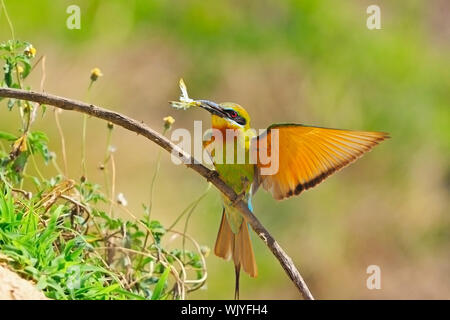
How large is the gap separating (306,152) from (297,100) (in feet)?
9.71

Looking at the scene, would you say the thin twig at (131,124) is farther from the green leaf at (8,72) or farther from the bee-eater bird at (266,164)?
the bee-eater bird at (266,164)

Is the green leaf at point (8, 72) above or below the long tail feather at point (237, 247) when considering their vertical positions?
above

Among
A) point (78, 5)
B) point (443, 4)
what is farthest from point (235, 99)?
point (443, 4)

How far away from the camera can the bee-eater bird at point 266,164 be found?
2.40 m

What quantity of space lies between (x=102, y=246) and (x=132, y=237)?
0.36 ft

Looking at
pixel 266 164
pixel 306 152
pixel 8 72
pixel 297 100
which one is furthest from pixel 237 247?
pixel 297 100

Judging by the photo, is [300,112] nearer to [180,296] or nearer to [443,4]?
[443,4]

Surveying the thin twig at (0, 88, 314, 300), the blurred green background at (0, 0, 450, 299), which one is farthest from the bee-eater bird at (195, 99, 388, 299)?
the blurred green background at (0, 0, 450, 299)

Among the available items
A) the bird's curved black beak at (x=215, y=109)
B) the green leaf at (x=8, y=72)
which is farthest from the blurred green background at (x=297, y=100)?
the green leaf at (x=8, y=72)

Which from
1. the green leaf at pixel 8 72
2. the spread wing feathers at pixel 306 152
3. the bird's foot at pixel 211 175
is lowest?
the bird's foot at pixel 211 175

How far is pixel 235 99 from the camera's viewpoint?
5348mm

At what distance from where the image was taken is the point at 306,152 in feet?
8.13

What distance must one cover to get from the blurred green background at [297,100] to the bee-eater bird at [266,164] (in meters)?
1.78

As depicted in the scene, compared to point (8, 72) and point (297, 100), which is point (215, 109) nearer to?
point (8, 72)
